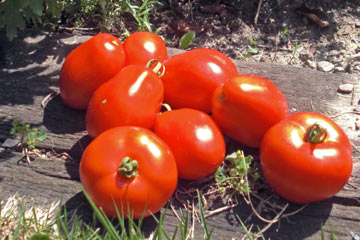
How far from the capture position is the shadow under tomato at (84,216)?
5.31 ft

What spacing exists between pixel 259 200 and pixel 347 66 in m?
1.47

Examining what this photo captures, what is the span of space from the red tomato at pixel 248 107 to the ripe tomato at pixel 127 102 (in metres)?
0.25

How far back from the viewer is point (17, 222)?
5.20ft

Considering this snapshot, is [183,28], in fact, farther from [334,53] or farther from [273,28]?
[334,53]

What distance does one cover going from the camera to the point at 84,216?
1.66m

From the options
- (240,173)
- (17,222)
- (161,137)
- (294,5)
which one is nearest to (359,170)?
(240,173)

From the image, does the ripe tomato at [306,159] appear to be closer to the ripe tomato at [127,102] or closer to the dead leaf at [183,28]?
the ripe tomato at [127,102]

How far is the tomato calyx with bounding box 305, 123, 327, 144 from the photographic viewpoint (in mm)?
1575

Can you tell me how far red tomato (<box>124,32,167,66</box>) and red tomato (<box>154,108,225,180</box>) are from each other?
0.38m

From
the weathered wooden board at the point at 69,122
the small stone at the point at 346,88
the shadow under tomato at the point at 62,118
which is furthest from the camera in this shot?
the small stone at the point at 346,88

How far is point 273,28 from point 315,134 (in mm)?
1714

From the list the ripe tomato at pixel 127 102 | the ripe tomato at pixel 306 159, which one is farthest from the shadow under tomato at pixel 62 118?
the ripe tomato at pixel 306 159

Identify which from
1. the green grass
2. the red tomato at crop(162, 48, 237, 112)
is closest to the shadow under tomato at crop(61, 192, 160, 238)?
the green grass

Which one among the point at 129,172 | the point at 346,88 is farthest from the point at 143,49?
the point at 346,88
